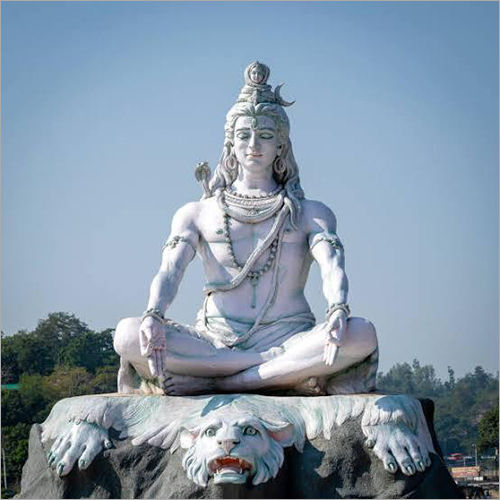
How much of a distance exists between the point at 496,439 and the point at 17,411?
938 centimetres

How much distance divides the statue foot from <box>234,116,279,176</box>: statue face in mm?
1718

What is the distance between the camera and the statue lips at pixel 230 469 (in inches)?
392

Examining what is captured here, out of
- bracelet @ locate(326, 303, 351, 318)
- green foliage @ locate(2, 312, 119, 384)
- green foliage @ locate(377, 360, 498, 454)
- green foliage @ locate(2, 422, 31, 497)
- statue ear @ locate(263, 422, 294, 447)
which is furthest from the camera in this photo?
green foliage @ locate(377, 360, 498, 454)

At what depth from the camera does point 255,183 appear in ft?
38.5

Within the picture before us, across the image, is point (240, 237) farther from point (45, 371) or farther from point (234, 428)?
point (45, 371)

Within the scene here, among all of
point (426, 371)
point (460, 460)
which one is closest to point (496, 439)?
point (460, 460)

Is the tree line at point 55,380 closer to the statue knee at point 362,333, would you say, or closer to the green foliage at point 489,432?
the green foliage at point 489,432

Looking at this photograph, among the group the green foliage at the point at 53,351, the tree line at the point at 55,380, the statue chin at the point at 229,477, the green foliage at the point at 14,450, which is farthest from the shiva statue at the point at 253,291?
the green foliage at the point at 53,351

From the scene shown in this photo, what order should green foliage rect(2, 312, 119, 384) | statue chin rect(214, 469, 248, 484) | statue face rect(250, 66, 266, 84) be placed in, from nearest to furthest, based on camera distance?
statue chin rect(214, 469, 248, 484) → statue face rect(250, 66, 266, 84) → green foliage rect(2, 312, 119, 384)

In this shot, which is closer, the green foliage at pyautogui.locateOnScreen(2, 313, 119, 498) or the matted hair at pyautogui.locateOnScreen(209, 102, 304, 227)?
the matted hair at pyautogui.locateOnScreen(209, 102, 304, 227)

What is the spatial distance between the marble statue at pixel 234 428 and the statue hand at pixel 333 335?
0.97 feet

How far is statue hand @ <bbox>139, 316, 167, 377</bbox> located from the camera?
1057 cm

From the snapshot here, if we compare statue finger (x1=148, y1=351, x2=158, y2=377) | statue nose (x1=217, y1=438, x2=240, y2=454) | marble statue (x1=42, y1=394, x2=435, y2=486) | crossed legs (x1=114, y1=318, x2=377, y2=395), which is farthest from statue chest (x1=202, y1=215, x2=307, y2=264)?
statue nose (x1=217, y1=438, x2=240, y2=454)

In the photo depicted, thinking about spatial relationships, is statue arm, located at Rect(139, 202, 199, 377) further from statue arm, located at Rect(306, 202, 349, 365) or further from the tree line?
the tree line
